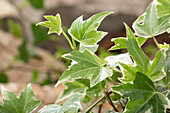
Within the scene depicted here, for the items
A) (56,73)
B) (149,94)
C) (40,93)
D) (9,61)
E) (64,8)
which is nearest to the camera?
(149,94)

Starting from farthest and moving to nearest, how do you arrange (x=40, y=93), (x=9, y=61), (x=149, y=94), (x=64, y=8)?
(x=64, y=8)
(x=9, y=61)
(x=40, y=93)
(x=149, y=94)

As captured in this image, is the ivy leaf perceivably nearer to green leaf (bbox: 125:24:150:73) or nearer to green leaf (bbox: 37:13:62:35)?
green leaf (bbox: 125:24:150:73)

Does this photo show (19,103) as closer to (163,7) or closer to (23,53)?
(163,7)

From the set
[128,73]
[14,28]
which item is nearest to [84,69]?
[128,73]

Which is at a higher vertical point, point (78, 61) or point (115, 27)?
point (78, 61)

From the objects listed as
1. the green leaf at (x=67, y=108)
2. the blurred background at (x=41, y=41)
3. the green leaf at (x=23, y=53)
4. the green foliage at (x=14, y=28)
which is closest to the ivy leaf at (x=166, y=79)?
the green leaf at (x=67, y=108)

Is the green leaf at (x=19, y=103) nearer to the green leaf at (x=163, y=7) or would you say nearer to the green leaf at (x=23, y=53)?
the green leaf at (x=163, y=7)

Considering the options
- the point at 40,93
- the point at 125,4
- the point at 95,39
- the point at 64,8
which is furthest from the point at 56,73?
the point at 125,4

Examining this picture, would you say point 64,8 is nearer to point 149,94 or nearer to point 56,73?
point 56,73
